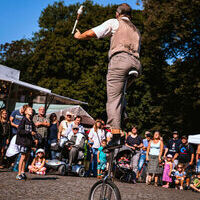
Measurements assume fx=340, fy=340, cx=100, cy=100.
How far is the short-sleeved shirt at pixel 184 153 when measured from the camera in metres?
13.4

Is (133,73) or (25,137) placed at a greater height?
(133,73)

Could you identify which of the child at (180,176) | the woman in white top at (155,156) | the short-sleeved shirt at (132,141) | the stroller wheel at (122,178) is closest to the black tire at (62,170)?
the stroller wheel at (122,178)

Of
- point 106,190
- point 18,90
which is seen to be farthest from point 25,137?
point 18,90

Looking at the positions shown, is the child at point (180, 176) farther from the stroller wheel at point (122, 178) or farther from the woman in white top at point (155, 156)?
the stroller wheel at point (122, 178)

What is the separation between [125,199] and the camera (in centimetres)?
710

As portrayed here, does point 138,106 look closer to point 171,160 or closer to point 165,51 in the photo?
point 165,51

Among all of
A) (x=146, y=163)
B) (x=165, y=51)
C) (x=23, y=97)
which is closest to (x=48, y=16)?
(x=165, y=51)

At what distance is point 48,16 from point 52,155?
3353 centimetres

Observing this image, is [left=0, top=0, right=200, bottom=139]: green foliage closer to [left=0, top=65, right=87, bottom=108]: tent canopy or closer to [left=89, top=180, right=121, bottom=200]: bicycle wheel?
[left=0, top=65, right=87, bottom=108]: tent canopy

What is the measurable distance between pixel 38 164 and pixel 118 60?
788 cm

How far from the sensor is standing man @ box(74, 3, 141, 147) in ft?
14.1

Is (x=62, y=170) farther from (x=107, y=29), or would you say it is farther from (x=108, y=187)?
(x=107, y=29)

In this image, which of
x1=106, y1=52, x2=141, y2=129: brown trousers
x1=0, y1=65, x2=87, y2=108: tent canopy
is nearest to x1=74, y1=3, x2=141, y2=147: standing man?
x1=106, y1=52, x2=141, y2=129: brown trousers

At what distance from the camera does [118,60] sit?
4328 millimetres
